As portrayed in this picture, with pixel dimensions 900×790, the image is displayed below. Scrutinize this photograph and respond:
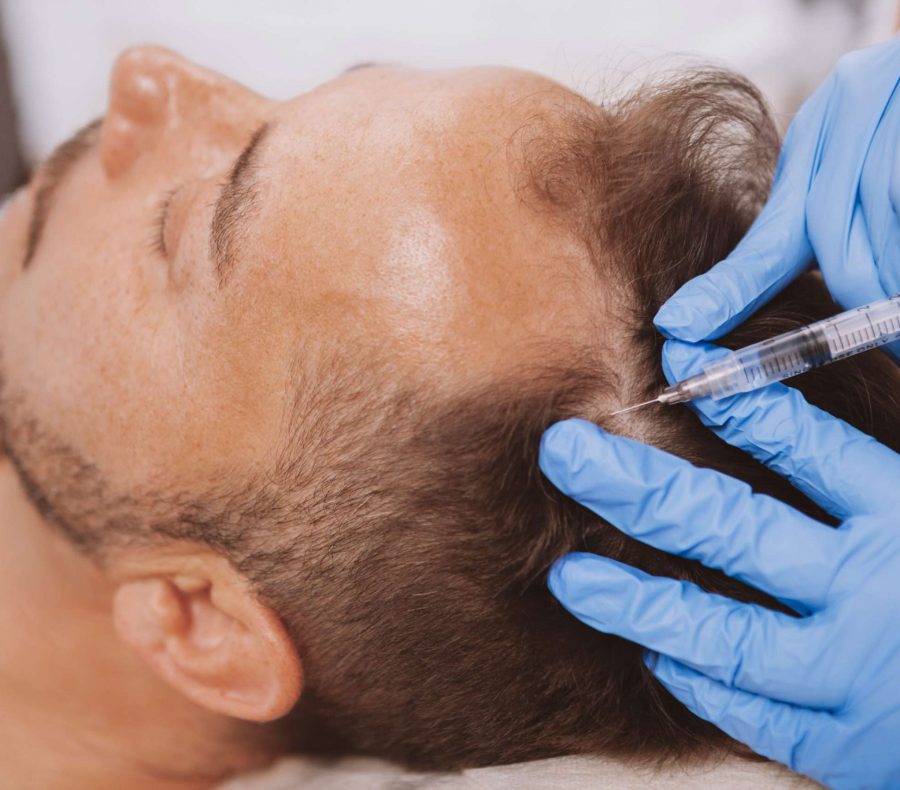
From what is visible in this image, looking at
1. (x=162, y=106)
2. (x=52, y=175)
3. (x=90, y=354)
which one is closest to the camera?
(x=90, y=354)

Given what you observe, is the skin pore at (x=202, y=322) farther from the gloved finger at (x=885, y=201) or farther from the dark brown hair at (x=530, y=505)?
the gloved finger at (x=885, y=201)

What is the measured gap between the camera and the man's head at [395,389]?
90 cm

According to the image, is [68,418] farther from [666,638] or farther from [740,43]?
[740,43]

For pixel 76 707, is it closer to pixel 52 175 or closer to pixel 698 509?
pixel 52 175

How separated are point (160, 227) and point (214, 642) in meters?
0.54

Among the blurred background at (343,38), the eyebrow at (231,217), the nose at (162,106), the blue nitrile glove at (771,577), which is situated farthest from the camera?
the blurred background at (343,38)

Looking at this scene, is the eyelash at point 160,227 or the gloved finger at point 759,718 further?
the eyelash at point 160,227

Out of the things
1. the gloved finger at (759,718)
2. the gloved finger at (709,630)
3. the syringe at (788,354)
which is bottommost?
the gloved finger at (759,718)

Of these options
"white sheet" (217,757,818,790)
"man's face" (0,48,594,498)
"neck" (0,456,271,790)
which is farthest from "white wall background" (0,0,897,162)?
"white sheet" (217,757,818,790)


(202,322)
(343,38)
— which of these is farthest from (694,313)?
(343,38)

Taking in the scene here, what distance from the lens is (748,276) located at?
3.05 feet

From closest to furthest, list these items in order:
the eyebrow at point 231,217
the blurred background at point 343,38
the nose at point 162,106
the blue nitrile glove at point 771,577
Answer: the blue nitrile glove at point 771,577 → the eyebrow at point 231,217 → the nose at point 162,106 → the blurred background at point 343,38

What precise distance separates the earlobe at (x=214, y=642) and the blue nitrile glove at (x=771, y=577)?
357 millimetres

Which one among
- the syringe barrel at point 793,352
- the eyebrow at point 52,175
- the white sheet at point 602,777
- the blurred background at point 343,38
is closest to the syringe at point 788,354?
the syringe barrel at point 793,352
